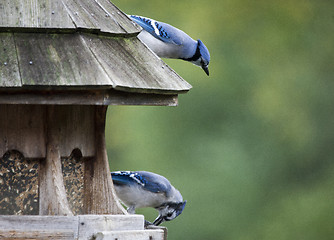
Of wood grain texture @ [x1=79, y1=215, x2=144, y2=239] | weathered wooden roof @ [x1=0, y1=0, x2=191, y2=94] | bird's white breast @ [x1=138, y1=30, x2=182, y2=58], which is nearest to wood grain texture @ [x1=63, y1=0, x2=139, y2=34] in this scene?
weathered wooden roof @ [x1=0, y1=0, x2=191, y2=94]

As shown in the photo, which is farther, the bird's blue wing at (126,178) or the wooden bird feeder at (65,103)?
the bird's blue wing at (126,178)

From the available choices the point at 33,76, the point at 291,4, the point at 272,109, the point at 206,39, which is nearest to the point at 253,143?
the point at 272,109

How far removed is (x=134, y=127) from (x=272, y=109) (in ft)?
5.87

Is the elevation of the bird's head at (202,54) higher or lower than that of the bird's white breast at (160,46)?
lower

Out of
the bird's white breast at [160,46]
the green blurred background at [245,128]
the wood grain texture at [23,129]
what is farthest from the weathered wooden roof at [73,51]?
the green blurred background at [245,128]

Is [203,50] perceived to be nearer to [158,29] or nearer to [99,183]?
[158,29]

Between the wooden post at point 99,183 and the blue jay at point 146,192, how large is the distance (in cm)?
248

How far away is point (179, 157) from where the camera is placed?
998 cm

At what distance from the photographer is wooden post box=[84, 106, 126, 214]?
3539 mm

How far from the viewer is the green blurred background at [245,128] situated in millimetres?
9883

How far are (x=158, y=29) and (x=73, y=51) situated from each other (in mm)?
3262

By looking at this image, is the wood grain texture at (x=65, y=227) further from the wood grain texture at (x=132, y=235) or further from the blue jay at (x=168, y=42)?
the blue jay at (x=168, y=42)

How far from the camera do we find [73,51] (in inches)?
124

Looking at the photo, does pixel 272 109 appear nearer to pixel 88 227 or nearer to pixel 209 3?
pixel 209 3
